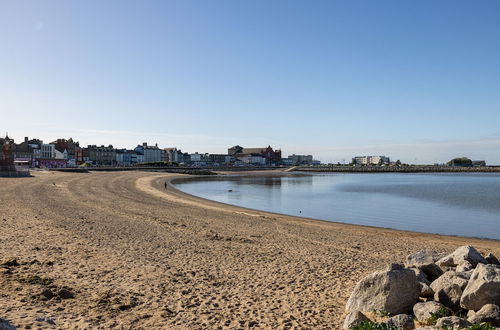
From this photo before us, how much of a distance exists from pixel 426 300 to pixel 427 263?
6.08 feet

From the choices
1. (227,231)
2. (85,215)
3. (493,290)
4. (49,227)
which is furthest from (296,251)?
(85,215)

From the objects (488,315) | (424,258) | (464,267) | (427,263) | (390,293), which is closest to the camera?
(488,315)

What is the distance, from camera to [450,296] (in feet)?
22.6

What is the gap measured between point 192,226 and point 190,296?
10306 mm

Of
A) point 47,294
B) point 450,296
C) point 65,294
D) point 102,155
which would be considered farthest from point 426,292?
point 102,155

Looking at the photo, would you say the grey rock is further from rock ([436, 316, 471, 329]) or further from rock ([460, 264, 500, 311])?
rock ([436, 316, 471, 329])

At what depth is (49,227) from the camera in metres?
16.6

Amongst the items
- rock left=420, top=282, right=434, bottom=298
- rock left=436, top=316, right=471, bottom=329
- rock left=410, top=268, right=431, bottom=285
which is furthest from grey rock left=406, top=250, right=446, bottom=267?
rock left=436, top=316, right=471, bottom=329

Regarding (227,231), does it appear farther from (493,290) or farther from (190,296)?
(493,290)

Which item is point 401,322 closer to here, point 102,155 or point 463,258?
point 463,258

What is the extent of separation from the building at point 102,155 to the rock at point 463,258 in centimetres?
17340

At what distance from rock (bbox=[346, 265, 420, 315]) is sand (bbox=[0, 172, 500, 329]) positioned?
30.2 inches

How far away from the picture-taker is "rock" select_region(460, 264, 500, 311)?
20.5 feet

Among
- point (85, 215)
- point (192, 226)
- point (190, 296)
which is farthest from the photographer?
point (85, 215)
